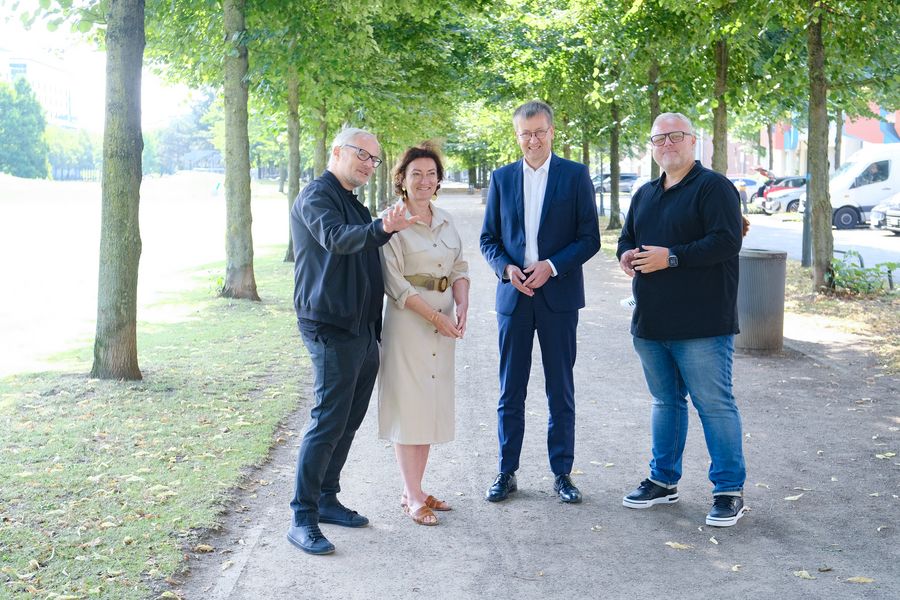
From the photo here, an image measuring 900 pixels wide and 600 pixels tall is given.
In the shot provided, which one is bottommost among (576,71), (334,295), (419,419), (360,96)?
(419,419)

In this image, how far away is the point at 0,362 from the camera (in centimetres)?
1112

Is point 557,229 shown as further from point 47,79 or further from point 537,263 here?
point 47,79

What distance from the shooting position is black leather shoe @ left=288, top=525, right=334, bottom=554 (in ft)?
16.7

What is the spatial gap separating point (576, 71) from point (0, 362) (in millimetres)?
A: 19703

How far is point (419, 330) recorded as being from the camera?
221 inches

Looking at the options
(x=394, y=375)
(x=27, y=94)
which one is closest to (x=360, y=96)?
(x=394, y=375)

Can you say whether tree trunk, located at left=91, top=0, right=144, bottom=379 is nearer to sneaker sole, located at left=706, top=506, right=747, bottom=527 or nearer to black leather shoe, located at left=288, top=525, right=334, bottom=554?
black leather shoe, located at left=288, top=525, right=334, bottom=554

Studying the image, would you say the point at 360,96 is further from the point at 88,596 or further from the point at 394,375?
the point at 88,596

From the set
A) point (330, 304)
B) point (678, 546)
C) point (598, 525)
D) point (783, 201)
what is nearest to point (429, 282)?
point (330, 304)

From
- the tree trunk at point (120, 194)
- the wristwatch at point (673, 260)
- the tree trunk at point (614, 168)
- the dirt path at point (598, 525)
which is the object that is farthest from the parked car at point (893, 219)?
the wristwatch at point (673, 260)

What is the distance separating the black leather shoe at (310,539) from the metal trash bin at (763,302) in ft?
22.1

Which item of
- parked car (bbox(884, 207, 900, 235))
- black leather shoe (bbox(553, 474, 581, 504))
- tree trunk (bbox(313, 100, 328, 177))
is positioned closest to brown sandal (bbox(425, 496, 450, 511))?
black leather shoe (bbox(553, 474, 581, 504))

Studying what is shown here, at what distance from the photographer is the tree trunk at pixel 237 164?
14695 millimetres

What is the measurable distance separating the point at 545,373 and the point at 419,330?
0.88 metres
